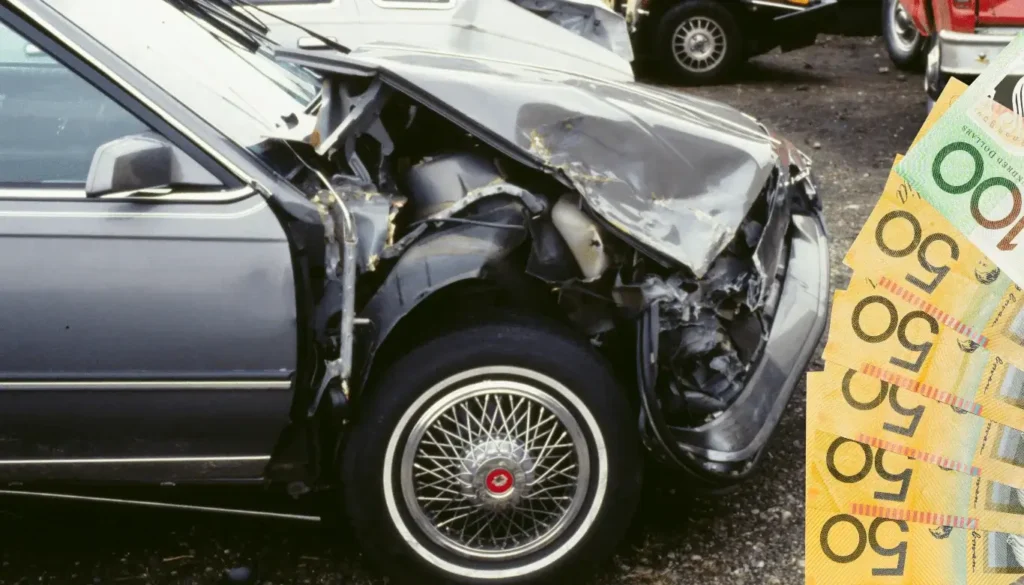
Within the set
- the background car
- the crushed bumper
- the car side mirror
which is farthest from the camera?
the background car

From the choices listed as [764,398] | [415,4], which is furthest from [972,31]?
[764,398]

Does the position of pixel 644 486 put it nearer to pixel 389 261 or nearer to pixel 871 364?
pixel 389 261

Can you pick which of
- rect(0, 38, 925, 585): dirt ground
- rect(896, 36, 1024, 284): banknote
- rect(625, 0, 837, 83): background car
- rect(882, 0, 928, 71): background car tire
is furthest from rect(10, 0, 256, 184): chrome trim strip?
rect(882, 0, 928, 71): background car tire

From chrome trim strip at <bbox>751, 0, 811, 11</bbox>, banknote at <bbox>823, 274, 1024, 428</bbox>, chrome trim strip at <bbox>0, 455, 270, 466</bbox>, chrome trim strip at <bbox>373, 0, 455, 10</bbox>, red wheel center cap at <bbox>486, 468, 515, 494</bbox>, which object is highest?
banknote at <bbox>823, 274, 1024, 428</bbox>

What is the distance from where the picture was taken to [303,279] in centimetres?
268

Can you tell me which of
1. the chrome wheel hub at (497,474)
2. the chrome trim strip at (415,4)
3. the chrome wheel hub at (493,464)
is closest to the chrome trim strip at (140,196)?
the chrome wheel hub at (493,464)

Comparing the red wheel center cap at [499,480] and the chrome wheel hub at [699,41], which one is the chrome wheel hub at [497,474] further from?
the chrome wheel hub at [699,41]

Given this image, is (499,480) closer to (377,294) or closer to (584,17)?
(377,294)

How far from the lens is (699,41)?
9.77 metres

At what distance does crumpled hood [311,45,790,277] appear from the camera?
9.37 feet

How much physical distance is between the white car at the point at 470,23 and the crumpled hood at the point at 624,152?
2958 millimetres

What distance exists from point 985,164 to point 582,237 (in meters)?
1.21

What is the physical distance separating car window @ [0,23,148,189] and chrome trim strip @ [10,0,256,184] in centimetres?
5

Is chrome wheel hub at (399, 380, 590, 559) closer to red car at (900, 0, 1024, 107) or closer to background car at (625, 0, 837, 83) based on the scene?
red car at (900, 0, 1024, 107)
